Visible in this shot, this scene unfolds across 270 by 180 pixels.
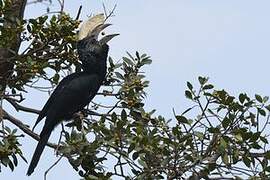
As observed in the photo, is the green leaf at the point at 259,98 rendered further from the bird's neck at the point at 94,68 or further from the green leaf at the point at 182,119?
the bird's neck at the point at 94,68

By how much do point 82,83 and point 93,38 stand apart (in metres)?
0.26

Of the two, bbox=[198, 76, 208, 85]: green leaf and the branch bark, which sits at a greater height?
the branch bark

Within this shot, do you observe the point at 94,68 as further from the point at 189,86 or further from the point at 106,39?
the point at 189,86

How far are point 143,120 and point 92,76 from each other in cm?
104

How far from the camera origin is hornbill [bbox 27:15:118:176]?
3699mm

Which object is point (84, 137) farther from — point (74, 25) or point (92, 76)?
point (92, 76)

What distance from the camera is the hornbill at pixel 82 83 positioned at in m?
3.70

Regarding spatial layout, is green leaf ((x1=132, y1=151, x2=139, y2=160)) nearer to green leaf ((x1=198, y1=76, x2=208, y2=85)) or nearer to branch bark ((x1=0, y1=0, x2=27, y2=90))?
green leaf ((x1=198, y1=76, x2=208, y2=85))

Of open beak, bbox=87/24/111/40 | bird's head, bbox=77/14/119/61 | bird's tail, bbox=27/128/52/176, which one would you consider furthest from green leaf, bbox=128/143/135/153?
open beak, bbox=87/24/111/40

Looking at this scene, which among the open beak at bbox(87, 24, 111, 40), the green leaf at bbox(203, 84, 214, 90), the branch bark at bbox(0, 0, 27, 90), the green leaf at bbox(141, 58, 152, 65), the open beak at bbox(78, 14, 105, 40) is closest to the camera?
the green leaf at bbox(203, 84, 214, 90)

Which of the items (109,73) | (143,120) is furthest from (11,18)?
(143,120)

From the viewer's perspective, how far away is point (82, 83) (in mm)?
3965

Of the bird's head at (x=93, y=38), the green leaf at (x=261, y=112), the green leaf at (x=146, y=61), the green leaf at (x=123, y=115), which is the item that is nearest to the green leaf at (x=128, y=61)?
the green leaf at (x=146, y=61)

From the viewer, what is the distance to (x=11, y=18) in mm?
3234
